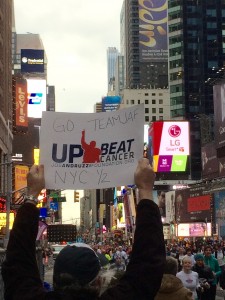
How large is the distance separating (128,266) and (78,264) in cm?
24

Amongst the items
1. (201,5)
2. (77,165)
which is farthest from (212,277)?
(201,5)

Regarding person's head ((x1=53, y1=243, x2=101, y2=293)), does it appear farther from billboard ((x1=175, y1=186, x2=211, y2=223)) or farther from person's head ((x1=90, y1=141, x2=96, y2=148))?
billboard ((x1=175, y1=186, x2=211, y2=223))

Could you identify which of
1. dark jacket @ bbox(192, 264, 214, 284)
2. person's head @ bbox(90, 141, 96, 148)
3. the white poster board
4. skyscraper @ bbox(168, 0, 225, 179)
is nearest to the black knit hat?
the white poster board

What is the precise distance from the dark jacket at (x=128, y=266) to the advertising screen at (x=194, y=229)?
70022 mm

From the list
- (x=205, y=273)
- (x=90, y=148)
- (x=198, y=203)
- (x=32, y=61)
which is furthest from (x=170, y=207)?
(x=90, y=148)

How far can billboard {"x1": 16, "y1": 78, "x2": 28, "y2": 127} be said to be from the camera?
253 ft

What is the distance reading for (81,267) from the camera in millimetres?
3172

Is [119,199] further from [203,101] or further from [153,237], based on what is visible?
[153,237]

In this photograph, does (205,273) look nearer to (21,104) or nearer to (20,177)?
(20,177)

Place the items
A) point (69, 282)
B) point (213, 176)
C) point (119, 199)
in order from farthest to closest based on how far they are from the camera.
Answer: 1. point (119, 199)
2. point (213, 176)
3. point (69, 282)

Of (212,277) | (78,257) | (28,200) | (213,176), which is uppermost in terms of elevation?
(213,176)

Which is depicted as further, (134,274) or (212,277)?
(212,277)

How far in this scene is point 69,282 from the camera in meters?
3.11

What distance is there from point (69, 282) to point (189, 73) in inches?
6055
